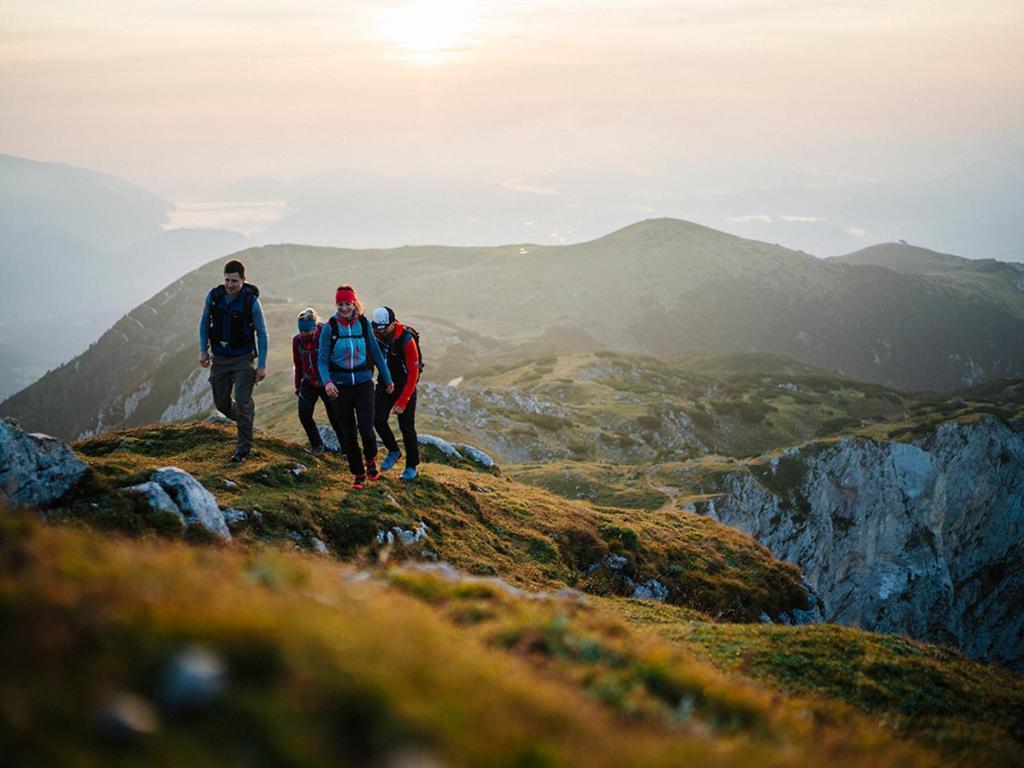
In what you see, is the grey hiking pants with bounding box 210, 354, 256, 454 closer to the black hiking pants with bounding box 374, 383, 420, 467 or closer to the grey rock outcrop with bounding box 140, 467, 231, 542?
the black hiking pants with bounding box 374, 383, 420, 467

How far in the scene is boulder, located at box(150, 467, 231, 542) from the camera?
507 inches

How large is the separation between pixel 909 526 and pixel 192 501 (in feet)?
191

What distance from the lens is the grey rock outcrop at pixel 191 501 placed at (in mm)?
12863

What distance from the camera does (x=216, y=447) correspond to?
1942 cm

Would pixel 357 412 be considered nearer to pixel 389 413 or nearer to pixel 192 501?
pixel 389 413

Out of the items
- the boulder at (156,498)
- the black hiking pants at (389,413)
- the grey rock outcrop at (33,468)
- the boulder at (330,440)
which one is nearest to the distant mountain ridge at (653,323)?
Result: the boulder at (330,440)

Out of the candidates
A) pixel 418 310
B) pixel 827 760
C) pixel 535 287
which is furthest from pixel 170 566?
pixel 535 287

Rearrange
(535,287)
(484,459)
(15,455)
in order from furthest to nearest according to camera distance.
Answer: (535,287)
(484,459)
(15,455)

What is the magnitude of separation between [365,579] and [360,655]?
352 centimetres

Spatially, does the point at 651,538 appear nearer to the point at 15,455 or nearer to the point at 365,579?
A: the point at 365,579

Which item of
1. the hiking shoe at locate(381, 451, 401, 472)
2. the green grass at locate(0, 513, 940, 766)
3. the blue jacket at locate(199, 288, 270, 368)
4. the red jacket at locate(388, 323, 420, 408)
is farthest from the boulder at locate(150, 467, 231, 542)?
the hiking shoe at locate(381, 451, 401, 472)

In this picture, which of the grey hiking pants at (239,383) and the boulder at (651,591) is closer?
the grey hiking pants at (239,383)

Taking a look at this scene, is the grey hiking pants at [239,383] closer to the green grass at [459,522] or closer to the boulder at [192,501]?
the green grass at [459,522]

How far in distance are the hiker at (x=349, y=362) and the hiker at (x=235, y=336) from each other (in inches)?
70.4
